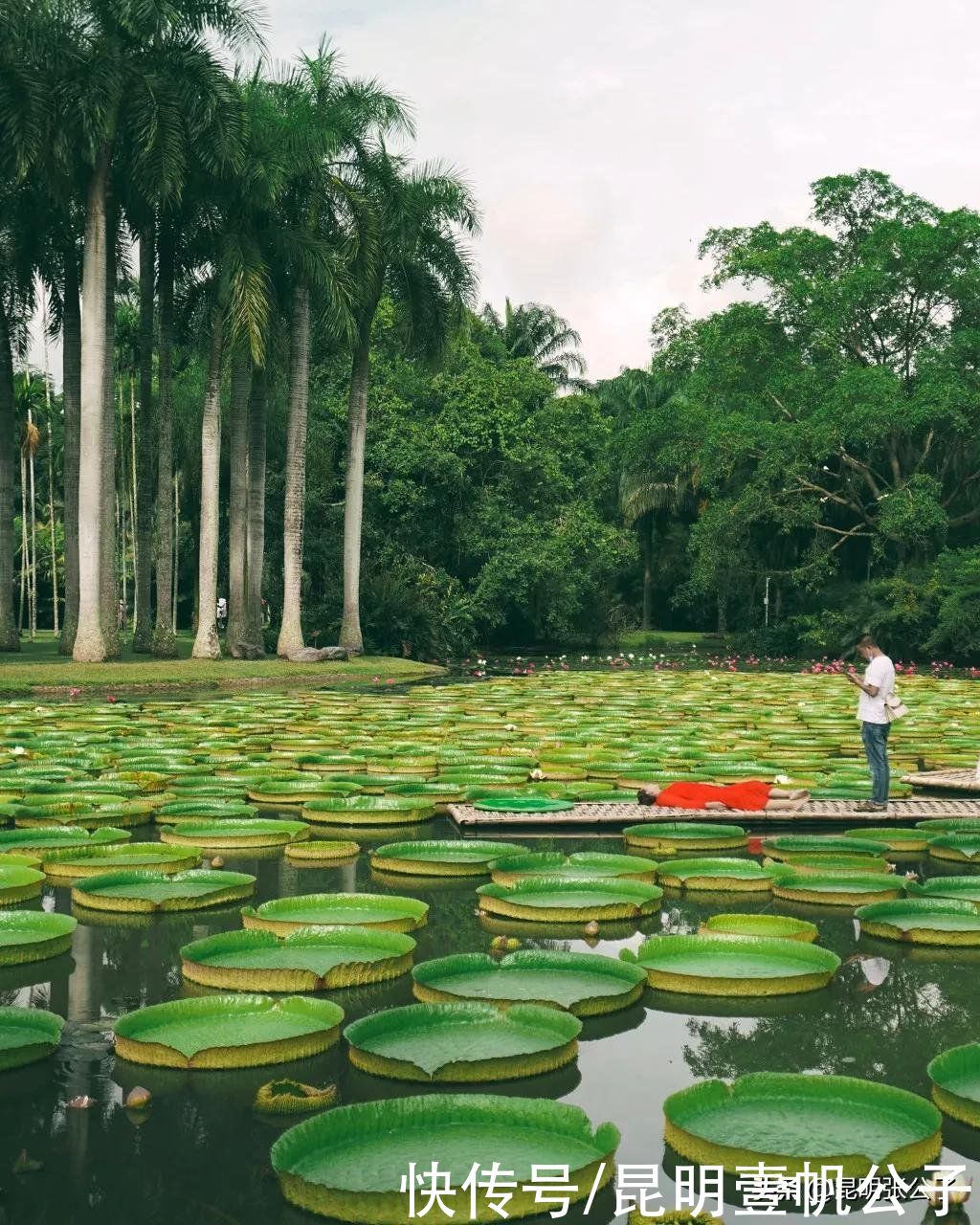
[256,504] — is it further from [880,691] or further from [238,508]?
[880,691]

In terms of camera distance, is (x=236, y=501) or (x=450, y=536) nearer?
(x=236, y=501)

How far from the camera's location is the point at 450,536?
3903cm

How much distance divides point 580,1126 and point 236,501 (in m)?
25.3

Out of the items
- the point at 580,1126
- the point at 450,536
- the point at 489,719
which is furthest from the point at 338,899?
the point at 450,536

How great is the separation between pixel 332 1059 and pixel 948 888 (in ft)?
12.9

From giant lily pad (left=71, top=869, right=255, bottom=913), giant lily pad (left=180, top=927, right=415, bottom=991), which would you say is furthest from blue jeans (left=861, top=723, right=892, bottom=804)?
giant lily pad (left=180, top=927, right=415, bottom=991)

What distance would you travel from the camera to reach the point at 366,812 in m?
9.48

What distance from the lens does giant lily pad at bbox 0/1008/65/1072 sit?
4.48m

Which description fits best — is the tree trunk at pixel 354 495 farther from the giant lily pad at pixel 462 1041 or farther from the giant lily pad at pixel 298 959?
the giant lily pad at pixel 462 1041

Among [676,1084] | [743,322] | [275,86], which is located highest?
[275,86]

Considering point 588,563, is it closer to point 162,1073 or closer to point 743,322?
point 743,322

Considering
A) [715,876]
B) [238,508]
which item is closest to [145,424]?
A: [238,508]

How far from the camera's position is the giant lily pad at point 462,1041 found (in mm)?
4340

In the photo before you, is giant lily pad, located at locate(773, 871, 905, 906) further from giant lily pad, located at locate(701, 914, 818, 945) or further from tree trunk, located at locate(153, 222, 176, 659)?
tree trunk, located at locate(153, 222, 176, 659)
